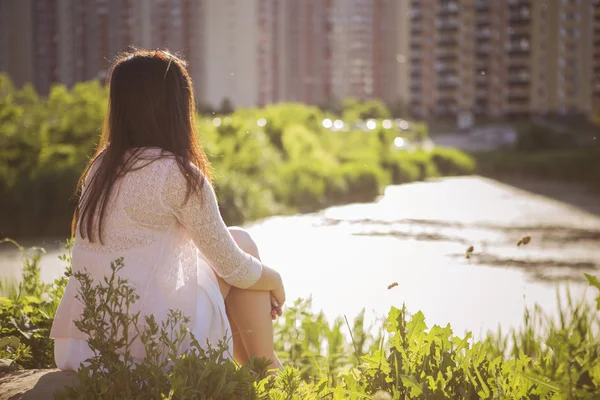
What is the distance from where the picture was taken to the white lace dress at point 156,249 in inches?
68.2

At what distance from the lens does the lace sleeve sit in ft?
5.66

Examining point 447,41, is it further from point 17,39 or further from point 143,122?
point 143,122

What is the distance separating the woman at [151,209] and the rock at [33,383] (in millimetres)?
47

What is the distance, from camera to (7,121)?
697cm

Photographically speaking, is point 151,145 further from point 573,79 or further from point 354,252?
point 573,79

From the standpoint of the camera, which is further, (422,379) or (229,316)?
(229,316)

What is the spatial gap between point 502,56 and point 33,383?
141 ft

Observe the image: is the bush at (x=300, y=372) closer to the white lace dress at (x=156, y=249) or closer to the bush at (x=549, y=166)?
the white lace dress at (x=156, y=249)

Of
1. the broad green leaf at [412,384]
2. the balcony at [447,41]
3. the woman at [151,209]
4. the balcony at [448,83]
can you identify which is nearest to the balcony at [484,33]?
the balcony at [447,41]

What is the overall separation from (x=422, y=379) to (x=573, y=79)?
129 feet

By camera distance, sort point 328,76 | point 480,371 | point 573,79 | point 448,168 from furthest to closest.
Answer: point 328,76 → point 573,79 → point 448,168 → point 480,371

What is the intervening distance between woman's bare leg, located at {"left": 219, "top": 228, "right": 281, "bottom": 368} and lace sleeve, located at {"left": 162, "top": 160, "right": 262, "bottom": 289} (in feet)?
0.29

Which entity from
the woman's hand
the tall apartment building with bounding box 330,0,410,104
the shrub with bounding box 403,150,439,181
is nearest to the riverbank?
the shrub with bounding box 403,150,439,181

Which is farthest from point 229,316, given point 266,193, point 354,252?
point 266,193
